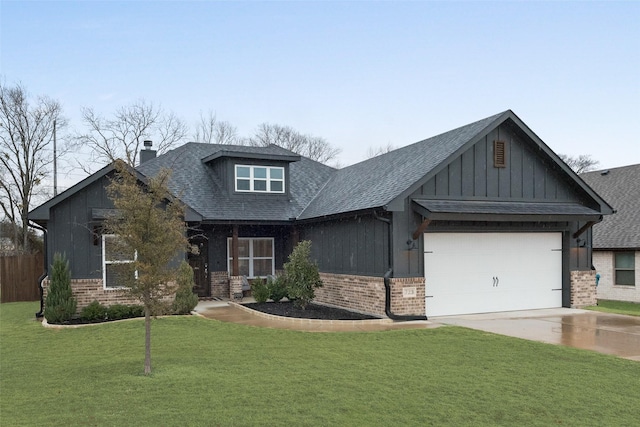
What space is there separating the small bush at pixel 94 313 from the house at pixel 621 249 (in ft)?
61.2

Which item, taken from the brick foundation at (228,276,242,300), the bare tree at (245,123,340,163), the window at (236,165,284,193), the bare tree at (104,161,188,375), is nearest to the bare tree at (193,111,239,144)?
the bare tree at (245,123,340,163)

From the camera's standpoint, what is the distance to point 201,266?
64.1 ft

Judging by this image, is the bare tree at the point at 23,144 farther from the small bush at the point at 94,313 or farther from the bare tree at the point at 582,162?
the bare tree at the point at 582,162

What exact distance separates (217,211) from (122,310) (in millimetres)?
5458

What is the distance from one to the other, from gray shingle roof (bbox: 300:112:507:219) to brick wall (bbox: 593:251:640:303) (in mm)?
9919

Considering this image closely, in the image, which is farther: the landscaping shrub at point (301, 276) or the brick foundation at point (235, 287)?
the brick foundation at point (235, 287)

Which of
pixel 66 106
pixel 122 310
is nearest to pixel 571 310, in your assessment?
pixel 122 310

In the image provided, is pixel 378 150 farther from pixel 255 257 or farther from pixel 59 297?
pixel 59 297

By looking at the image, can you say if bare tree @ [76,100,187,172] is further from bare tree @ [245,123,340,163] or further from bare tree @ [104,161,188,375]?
bare tree @ [104,161,188,375]

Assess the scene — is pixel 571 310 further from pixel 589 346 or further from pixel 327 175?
pixel 327 175

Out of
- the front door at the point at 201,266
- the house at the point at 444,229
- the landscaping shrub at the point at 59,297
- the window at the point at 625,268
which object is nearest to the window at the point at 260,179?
the house at the point at 444,229

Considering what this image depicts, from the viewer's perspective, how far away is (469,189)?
15336 millimetres

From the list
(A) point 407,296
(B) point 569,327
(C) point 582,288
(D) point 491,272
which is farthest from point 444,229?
(C) point 582,288

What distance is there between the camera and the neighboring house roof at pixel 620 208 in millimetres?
21516
